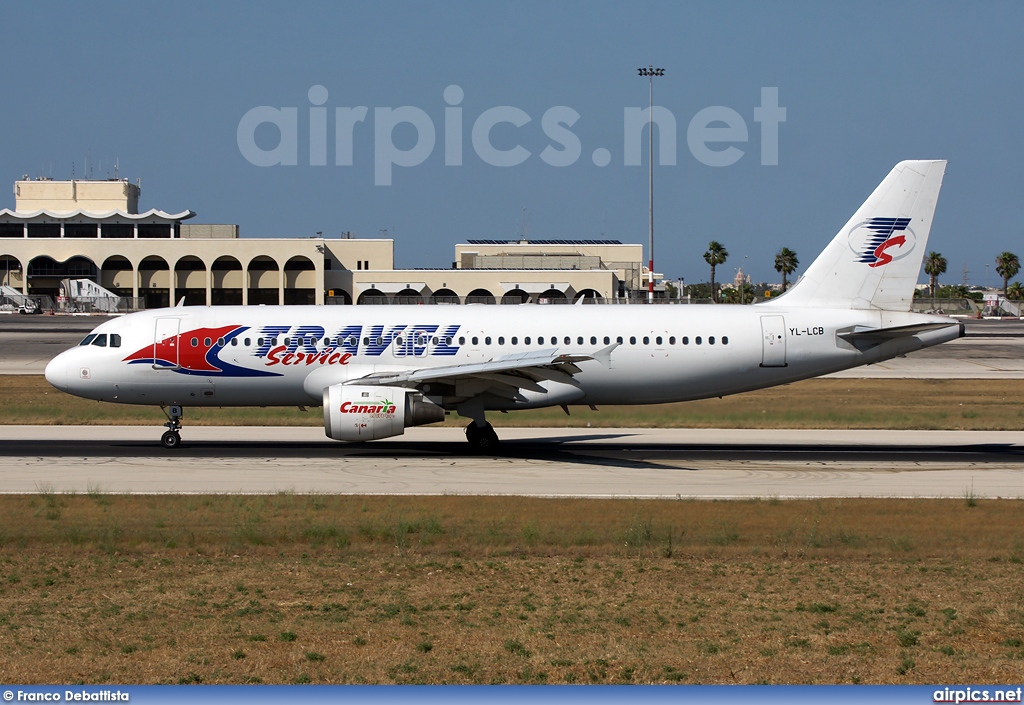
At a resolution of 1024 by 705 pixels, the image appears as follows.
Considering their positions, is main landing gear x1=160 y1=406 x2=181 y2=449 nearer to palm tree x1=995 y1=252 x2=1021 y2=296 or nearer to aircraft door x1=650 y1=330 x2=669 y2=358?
aircraft door x1=650 y1=330 x2=669 y2=358

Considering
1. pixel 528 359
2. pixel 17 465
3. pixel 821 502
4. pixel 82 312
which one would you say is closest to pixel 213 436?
pixel 17 465

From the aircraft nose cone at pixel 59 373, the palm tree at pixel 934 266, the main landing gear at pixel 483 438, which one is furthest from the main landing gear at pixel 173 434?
the palm tree at pixel 934 266

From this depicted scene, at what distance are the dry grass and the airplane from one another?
8821mm

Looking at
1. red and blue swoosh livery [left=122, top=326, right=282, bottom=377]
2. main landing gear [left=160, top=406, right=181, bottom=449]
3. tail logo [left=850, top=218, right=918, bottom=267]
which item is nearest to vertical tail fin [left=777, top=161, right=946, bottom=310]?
tail logo [left=850, top=218, right=918, bottom=267]

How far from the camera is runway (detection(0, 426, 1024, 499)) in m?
24.5

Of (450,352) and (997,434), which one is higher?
(450,352)

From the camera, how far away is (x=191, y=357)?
31188mm

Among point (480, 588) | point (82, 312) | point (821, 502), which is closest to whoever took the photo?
point (480, 588)

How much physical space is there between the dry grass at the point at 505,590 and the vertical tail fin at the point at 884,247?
36.2 ft

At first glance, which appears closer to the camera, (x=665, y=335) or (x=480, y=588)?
(x=480, y=588)

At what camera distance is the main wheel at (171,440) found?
31.2 meters

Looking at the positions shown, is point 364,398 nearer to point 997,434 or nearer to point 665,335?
point 665,335

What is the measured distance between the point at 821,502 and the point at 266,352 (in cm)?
1608

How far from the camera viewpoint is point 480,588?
15.4 meters
